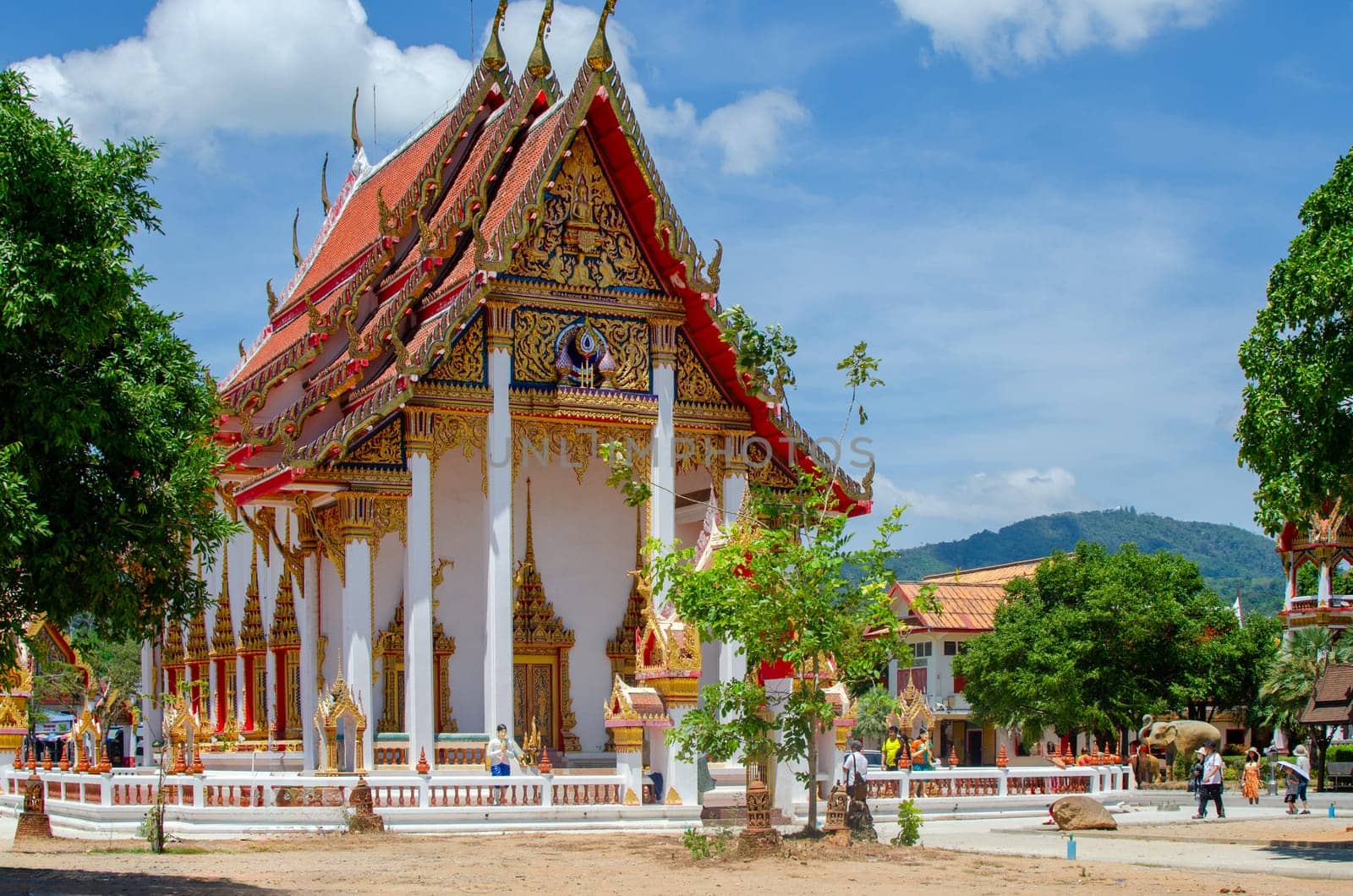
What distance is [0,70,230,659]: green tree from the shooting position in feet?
42.5

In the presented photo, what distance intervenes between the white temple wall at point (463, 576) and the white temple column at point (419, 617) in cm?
111

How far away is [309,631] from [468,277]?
5.30 meters

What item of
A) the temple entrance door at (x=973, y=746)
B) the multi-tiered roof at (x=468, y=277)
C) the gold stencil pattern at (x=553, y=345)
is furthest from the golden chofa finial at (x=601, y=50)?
the temple entrance door at (x=973, y=746)

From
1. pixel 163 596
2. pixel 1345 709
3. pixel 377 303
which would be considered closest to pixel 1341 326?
pixel 163 596

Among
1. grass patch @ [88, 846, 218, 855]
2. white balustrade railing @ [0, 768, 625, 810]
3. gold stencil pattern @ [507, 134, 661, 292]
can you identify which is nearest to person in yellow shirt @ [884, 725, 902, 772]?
white balustrade railing @ [0, 768, 625, 810]

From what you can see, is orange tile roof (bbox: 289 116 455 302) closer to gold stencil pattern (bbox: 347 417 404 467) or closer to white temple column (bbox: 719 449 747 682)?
gold stencil pattern (bbox: 347 417 404 467)

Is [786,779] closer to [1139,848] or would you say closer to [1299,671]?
[1139,848]

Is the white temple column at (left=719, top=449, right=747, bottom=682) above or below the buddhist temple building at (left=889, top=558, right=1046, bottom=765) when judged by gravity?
above

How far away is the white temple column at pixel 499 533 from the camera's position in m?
23.2

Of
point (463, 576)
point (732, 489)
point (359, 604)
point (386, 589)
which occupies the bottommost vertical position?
point (359, 604)

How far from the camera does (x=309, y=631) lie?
2450cm

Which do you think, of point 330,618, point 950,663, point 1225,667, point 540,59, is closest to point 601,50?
point 540,59

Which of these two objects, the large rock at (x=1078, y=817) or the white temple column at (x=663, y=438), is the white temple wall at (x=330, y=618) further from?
the large rock at (x=1078, y=817)

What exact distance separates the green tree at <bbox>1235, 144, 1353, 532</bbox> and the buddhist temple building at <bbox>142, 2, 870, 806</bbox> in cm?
674
